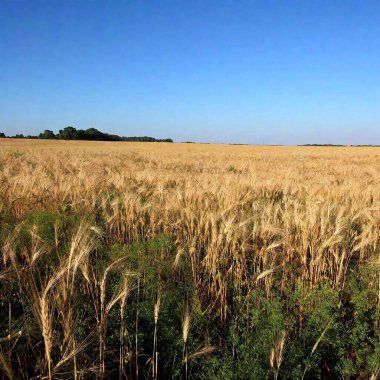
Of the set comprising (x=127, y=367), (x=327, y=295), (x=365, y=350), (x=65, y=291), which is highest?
(x=65, y=291)

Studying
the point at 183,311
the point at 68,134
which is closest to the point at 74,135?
the point at 68,134

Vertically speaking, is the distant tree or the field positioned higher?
the distant tree

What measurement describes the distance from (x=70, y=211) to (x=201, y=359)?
293 cm

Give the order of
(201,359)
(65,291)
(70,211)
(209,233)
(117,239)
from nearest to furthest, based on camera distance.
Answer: (65,291) → (201,359) → (209,233) → (117,239) → (70,211)

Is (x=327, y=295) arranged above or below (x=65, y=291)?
below

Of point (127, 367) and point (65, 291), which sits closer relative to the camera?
point (65, 291)

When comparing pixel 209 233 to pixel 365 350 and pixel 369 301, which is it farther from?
pixel 365 350

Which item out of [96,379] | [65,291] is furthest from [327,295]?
[65,291]

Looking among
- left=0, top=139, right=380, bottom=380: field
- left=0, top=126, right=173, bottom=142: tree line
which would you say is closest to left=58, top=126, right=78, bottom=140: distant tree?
left=0, top=126, right=173, bottom=142: tree line

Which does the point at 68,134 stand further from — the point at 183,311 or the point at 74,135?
the point at 183,311

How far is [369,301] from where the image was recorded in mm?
2359

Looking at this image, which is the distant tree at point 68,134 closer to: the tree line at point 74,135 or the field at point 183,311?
the tree line at point 74,135

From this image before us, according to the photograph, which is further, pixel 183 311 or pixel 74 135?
pixel 74 135

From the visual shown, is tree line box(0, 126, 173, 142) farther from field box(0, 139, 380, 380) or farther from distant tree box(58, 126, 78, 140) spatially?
field box(0, 139, 380, 380)
